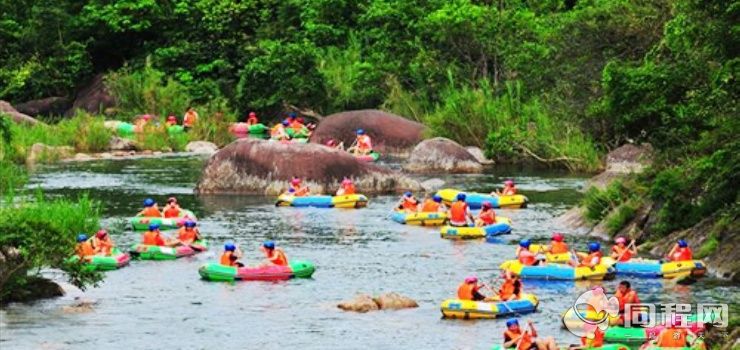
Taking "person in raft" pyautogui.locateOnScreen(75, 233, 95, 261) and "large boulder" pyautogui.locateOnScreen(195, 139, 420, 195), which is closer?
"person in raft" pyautogui.locateOnScreen(75, 233, 95, 261)

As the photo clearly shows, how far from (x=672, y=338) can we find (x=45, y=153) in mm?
34279

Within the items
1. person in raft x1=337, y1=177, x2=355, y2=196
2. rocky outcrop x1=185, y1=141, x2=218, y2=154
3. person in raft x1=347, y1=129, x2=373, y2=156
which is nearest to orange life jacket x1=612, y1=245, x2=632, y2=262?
person in raft x1=337, y1=177, x2=355, y2=196

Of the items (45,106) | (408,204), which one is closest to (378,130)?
(408,204)

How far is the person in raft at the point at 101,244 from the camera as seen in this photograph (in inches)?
1377

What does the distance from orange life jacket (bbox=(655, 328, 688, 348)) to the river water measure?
3.38 meters

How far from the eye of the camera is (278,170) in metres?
48.2

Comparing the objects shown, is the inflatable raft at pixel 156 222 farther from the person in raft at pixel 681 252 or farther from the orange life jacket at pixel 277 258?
the person in raft at pixel 681 252

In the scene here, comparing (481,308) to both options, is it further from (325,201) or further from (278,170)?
(278,170)

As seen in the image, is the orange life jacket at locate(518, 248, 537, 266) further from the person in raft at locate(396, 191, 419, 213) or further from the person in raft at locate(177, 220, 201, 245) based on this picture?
the person in raft at locate(396, 191, 419, 213)

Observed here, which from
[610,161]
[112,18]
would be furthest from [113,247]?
[112,18]

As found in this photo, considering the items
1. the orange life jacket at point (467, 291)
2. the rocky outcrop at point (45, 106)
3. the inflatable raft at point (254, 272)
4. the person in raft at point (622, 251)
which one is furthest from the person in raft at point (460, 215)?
the rocky outcrop at point (45, 106)

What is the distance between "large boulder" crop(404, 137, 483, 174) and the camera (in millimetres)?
52938

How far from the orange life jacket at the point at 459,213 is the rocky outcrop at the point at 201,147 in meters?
19.8

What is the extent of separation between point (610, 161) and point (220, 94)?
2163 cm
